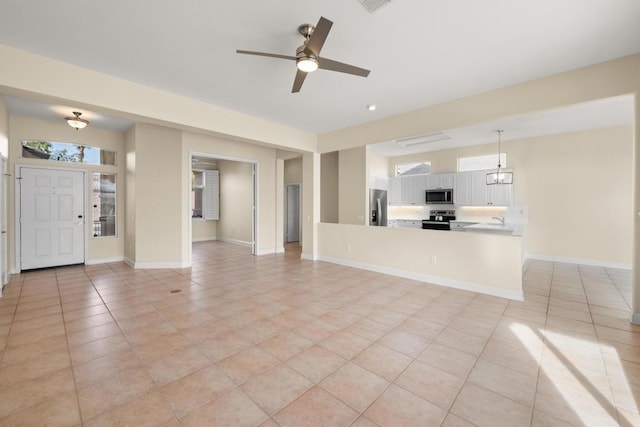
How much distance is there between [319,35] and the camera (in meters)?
2.37

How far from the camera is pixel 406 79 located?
3.70 meters

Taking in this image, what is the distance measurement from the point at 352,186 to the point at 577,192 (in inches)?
200

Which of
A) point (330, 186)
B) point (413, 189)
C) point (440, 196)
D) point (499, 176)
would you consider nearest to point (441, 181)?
point (440, 196)

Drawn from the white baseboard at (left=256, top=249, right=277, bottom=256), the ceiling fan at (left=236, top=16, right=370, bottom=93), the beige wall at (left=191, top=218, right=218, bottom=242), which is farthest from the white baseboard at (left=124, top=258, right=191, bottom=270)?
the ceiling fan at (left=236, top=16, right=370, bottom=93)

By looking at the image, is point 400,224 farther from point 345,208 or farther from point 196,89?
point 196,89

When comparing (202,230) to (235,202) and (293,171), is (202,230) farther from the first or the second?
(293,171)

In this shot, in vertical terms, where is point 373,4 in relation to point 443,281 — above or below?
above

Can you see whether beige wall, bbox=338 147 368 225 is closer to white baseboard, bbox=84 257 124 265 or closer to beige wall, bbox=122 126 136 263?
beige wall, bbox=122 126 136 263

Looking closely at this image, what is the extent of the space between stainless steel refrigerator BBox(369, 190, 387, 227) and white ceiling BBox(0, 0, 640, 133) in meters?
3.86

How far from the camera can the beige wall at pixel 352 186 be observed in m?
7.29

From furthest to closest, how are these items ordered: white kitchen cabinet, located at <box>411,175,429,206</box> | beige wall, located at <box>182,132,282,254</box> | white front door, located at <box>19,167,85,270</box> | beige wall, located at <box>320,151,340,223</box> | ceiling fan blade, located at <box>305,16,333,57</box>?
beige wall, located at <box>320,151,340,223</box> → white kitchen cabinet, located at <box>411,175,429,206</box> → beige wall, located at <box>182,132,282,254</box> → white front door, located at <box>19,167,85,270</box> → ceiling fan blade, located at <box>305,16,333,57</box>

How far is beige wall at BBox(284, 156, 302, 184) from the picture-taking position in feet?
30.6

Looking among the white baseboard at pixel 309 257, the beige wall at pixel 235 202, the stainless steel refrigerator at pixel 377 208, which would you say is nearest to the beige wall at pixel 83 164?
the beige wall at pixel 235 202

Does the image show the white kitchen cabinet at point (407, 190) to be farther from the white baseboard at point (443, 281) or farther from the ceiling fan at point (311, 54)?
the ceiling fan at point (311, 54)
